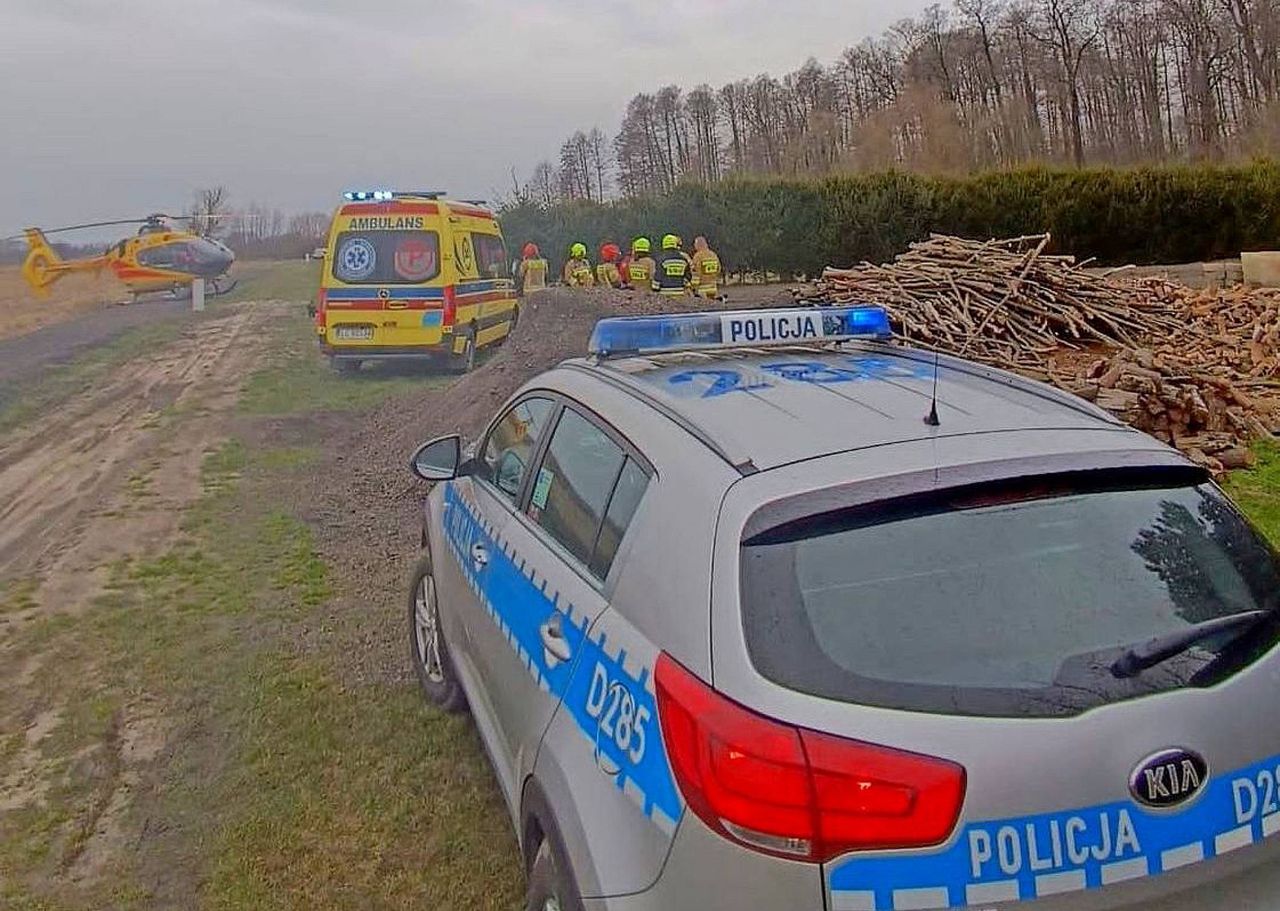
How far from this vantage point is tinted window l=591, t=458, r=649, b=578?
2549 mm

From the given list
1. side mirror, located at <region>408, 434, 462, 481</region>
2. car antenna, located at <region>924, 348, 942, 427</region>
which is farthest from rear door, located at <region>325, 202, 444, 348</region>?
car antenna, located at <region>924, 348, 942, 427</region>

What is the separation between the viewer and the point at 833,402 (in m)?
2.62

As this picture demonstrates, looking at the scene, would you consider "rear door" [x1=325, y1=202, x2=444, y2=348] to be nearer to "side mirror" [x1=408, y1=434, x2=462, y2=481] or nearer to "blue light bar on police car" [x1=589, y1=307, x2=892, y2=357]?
"side mirror" [x1=408, y1=434, x2=462, y2=481]

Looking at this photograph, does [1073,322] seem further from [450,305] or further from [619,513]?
[619,513]

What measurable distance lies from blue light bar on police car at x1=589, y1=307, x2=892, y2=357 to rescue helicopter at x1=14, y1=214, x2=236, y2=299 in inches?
1051

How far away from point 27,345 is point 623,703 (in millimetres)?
23231

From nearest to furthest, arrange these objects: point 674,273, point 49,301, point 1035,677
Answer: point 1035,677 → point 674,273 → point 49,301

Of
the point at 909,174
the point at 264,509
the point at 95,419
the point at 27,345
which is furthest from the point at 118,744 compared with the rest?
the point at 909,174

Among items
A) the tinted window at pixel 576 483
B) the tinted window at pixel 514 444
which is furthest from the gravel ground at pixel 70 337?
the tinted window at pixel 576 483

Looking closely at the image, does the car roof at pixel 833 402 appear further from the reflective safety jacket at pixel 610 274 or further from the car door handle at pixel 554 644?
the reflective safety jacket at pixel 610 274

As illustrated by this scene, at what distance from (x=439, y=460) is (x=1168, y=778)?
296 cm

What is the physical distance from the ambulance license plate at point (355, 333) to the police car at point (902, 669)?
43.0 feet

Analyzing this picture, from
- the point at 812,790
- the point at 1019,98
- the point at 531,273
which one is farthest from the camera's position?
the point at 1019,98

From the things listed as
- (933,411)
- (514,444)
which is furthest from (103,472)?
(933,411)
